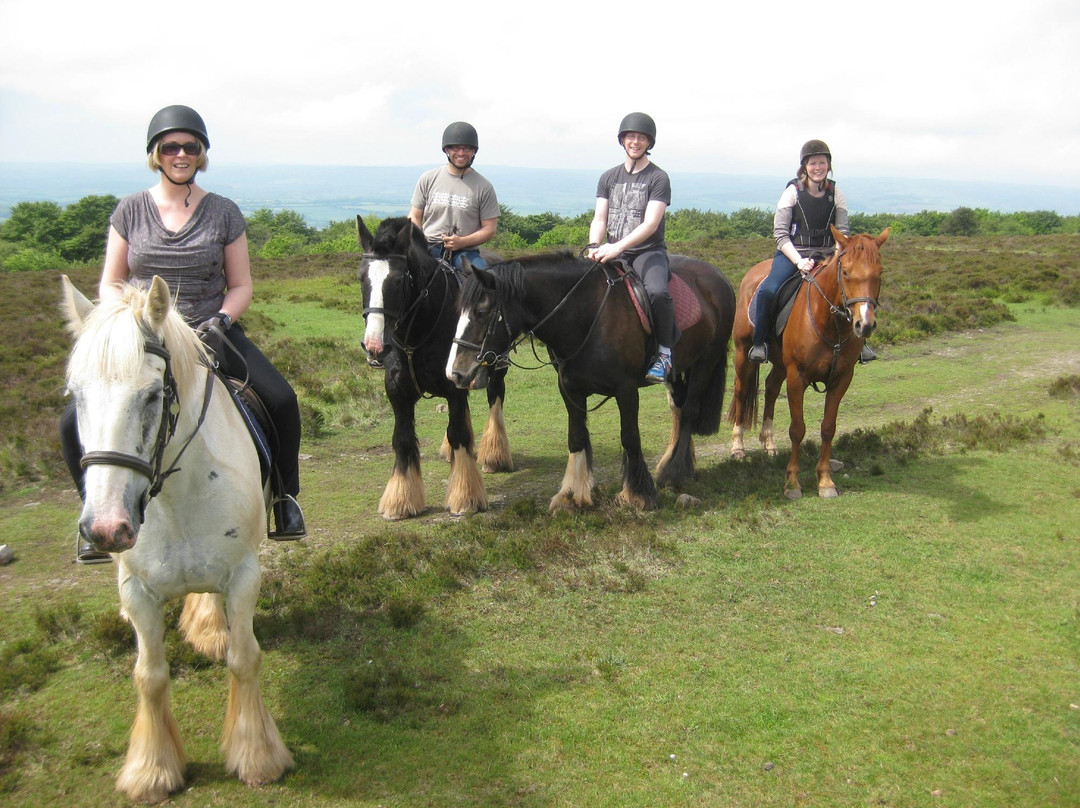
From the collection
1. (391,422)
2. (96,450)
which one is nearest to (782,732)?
(96,450)

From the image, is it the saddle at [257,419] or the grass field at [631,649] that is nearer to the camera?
the grass field at [631,649]

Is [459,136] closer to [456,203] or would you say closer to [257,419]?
[456,203]

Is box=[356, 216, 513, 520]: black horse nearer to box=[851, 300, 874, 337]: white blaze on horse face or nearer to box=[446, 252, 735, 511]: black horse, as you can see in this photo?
box=[446, 252, 735, 511]: black horse

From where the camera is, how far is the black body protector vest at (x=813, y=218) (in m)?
7.64

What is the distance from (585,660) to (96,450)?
304 centimetres

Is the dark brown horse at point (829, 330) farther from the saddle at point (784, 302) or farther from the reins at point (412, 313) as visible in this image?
the reins at point (412, 313)

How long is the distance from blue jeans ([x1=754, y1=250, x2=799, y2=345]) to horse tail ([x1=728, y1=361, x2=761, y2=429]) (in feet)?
2.47

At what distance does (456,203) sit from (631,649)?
4.77m

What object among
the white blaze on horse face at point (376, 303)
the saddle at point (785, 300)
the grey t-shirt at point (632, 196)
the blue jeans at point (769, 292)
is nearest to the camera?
the white blaze on horse face at point (376, 303)

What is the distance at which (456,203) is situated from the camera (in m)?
7.50

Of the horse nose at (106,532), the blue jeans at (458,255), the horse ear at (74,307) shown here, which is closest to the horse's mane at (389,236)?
the blue jeans at (458,255)

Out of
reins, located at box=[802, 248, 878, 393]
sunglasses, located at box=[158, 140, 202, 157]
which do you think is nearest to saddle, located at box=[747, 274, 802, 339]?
reins, located at box=[802, 248, 878, 393]

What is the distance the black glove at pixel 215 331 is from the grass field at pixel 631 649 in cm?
193

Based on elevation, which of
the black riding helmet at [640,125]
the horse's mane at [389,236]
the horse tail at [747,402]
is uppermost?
the black riding helmet at [640,125]
